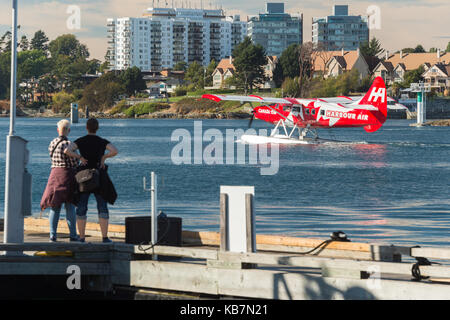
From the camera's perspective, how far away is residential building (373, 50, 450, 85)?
146 m

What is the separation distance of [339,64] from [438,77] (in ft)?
58.3

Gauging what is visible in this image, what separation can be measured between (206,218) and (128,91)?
14500 centimetres

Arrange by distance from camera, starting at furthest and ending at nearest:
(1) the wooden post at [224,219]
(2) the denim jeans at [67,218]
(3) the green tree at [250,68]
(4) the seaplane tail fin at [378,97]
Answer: (3) the green tree at [250,68], (4) the seaplane tail fin at [378,97], (2) the denim jeans at [67,218], (1) the wooden post at [224,219]

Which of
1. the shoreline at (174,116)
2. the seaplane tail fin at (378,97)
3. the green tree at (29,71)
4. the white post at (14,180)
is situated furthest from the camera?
the green tree at (29,71)

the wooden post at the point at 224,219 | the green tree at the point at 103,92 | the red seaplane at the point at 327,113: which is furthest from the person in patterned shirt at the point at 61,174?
the green tree at the point at 103,92

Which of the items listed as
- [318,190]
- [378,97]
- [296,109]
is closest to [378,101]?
[378,97]

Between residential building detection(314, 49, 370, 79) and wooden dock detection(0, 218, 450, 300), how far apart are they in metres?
135

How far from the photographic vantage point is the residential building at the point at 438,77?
140 meters

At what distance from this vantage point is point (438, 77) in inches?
5551

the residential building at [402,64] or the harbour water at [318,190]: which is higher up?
the residential building at [402,64]

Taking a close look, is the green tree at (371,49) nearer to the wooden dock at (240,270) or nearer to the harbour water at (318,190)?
the harbour water at (318,190)

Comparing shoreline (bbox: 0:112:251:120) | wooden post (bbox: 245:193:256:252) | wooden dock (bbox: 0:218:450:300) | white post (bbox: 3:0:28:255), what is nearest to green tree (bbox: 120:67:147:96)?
shoreline (bbox: 0:112:251:120)

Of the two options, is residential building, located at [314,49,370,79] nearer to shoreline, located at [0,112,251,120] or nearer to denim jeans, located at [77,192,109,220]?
shoreline, located at [0,112,251,120]

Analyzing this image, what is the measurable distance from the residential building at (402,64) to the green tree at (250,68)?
22.1 m
